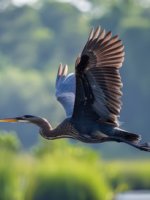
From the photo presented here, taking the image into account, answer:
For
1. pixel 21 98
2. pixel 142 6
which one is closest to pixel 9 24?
pixel 142 6

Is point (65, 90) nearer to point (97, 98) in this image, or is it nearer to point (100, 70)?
point (97, 98)

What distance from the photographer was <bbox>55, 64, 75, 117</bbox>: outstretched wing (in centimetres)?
944

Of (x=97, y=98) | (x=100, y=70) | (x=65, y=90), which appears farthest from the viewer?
(x=65, y=90)

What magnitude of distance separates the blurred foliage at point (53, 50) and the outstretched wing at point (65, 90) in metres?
22.8

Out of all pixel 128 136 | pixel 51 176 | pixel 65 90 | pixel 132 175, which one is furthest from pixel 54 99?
pixel 128 136

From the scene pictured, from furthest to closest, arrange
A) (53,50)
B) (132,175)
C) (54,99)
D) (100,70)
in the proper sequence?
(53,50) < (54,99) < (132,175) < (100,70)

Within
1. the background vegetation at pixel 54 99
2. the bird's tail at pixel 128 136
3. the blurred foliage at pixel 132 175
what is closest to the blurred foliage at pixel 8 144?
the background vegetation at pixel 54 99

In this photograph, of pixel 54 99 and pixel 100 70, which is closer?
pixel 100 70

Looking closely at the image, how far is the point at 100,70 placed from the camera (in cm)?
859

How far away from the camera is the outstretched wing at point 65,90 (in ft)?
31.0

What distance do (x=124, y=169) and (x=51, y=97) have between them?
18943 millimetres

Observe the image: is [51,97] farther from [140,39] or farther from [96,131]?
[96,131]

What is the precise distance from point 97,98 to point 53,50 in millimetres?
43238

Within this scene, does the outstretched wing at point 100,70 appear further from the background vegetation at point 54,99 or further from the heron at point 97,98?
the background vegetation at point 54,99
